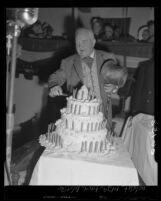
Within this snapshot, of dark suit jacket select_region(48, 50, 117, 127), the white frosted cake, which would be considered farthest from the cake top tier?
dark suit jacket select_region(48, 50, 117, 127)

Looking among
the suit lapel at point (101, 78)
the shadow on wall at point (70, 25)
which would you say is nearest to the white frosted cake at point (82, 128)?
the suit lapel at point (101, 78)

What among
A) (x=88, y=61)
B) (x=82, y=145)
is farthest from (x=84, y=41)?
(x=82, y=145)

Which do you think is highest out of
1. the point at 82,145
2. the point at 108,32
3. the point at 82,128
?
the point at 108,32

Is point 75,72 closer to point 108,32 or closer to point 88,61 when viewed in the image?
point 88,61

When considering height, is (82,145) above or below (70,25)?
below

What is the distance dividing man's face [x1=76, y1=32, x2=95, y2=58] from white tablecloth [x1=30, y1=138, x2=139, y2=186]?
2.51 feet

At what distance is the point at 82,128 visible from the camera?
1.80 metres

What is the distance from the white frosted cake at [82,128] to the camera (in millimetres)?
1787

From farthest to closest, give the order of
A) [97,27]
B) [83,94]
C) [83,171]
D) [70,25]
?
[70,25], [97,27], [83,94], [83,171]

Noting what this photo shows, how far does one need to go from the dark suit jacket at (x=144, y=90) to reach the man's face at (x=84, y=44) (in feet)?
2.01

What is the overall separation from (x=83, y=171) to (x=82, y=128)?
276mm

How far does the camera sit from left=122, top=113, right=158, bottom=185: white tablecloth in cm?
193

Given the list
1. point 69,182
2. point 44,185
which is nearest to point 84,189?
point 69,182
